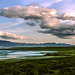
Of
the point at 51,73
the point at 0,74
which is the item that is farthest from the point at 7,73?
the point at 51,73

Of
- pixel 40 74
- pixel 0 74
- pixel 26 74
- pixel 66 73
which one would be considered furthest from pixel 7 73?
pixel 66 73

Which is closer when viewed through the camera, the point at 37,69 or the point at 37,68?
the point at 37,69

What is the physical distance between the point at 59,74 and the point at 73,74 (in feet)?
4.38

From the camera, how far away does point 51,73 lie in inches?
667

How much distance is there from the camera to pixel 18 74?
53.8 feet

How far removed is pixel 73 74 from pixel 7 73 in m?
6.54

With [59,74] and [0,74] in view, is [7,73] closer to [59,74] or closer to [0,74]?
[0,74]

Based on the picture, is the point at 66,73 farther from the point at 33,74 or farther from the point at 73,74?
the point at 33,74

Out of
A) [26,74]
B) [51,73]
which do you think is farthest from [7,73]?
[51,73]

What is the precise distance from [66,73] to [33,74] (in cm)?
326

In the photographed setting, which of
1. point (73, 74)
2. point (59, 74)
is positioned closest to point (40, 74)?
point (59, 74)

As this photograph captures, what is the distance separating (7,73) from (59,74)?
5207 mm

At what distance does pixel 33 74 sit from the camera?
16.4 m

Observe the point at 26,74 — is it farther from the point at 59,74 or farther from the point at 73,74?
the point at 73,74
